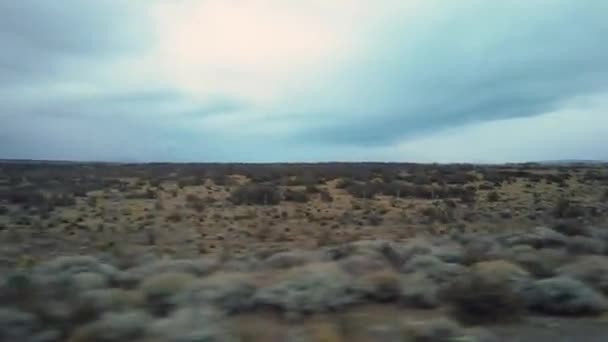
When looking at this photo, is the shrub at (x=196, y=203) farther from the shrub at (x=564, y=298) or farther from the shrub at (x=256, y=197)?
the shrub at (x=564, y=298)

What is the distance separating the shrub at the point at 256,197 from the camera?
39219 millimetres

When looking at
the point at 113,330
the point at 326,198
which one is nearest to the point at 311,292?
the point at 113,330

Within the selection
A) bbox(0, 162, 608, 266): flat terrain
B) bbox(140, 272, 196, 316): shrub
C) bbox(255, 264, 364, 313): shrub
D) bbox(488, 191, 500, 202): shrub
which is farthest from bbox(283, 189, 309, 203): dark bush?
bbox(140, 272, 196, 316): shrub

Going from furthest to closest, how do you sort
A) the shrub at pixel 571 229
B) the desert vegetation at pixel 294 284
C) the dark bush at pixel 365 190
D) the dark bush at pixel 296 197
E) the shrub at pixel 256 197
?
the dark bush at pixel 365 190
the dark bush at pixel 296 197
the shrub at pixel 256 197
the shrub at pixel 571 229
the desert vegetation at pixel 294 284

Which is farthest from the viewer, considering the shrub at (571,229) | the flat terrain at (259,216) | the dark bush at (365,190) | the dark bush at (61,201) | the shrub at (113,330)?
the dark bush at (365,190)

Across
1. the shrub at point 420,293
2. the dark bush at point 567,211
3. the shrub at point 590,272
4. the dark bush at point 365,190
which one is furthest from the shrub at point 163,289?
the dark bush at point 365,190

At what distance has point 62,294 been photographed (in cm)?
987

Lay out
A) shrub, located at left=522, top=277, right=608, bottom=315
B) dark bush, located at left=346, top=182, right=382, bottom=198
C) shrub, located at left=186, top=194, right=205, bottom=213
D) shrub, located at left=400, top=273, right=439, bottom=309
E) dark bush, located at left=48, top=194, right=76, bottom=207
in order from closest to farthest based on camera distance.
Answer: shrub, located at left=522, top=277, right=608, bottom=315 < shrub, located at left=400, top=273, right=439, bottom=309 < shrub, located at left=186, top=194, right=205, bottom=213 < dark bush, located at left=48, top=194, right=76, bottom=207 < dark bush, located at left=346, top=182, right=382, bottom=198

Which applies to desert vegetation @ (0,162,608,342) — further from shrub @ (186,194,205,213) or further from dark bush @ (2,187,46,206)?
dark bush @ (2,187,46,206)

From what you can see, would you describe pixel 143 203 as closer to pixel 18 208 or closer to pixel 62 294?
pixel 18 208

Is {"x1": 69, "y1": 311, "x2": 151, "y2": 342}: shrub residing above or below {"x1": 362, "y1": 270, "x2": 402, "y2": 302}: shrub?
above

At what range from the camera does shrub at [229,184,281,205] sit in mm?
39219

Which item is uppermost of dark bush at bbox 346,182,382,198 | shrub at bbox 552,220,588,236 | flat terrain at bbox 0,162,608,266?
shrub at bbox 552,220,588,236

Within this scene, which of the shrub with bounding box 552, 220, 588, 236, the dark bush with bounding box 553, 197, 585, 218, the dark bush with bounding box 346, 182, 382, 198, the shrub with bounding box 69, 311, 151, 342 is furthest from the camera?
the dark bush with bounding box 346, 182, 382, 198
